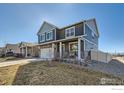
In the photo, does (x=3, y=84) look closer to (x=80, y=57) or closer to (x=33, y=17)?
(x=33, y=17)

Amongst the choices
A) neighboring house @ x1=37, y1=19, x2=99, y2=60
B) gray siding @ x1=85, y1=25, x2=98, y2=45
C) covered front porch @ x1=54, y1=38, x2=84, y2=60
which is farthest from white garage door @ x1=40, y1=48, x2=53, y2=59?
gray siding @ x1=85, y1=25, x2=98, y2=45

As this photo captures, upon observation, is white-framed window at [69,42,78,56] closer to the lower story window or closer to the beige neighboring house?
the lower story window

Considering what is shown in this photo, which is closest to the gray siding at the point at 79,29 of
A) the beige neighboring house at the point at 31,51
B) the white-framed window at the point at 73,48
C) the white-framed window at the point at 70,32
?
the white-framed window at the point at 70,32

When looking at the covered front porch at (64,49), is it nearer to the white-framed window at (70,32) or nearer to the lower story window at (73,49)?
the lower story window at (73,49)

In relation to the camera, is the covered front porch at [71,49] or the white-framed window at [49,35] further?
the white-framed window at [49,35]

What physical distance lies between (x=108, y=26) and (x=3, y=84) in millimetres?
4393

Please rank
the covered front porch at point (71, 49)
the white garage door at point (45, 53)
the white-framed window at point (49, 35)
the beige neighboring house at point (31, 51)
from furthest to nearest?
the beige neighboring house at point (31, 51) < the white-framed window at point (49, 35) < the white garage door at point (45, 53) < the covered front porch at point (71, 49)

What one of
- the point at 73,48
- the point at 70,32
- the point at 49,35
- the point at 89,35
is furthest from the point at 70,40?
the point at 49,35

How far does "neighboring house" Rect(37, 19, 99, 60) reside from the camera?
35.8 feet

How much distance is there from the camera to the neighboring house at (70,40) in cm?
1091

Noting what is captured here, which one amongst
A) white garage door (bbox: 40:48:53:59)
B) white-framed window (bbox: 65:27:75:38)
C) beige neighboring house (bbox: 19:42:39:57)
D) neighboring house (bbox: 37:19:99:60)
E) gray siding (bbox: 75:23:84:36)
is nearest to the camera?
neighboring house (bbox: 37:19:99:60)

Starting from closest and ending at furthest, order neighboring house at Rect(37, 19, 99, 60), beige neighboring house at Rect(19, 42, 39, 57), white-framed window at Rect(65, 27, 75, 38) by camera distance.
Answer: neighboring house at Rect(37, 19, 99, 60) < white-framed window at Rect(65, 27, 75, 38) < beige neighboring house at Rect(19, 42, 39, 57)

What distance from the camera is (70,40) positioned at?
1177 cm

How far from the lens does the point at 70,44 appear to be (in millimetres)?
11930
